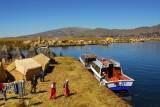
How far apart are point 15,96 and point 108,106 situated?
1064cm

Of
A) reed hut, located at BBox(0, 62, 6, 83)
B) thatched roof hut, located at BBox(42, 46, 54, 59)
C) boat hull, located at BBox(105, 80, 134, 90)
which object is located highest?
thatched roof hut, located at BBox(42, 46, 54, 59)

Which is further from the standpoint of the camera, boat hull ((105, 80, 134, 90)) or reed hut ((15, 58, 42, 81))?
reed hut ((15, 58, 42, 81))

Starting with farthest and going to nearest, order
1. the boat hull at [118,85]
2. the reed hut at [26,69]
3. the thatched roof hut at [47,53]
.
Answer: the thatched roof hut at [47,53] → the reed hut at [26,69] → the boat hull at [118,85]

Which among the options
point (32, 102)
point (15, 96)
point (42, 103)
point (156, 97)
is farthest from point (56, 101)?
point (156, 97)

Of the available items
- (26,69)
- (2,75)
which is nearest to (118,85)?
(26,69)

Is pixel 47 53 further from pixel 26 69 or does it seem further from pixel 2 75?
pixel 2 75

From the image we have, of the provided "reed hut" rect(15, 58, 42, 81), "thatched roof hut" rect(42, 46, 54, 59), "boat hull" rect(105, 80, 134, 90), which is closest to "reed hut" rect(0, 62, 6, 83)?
"reed hut" rect(15, 58, 42, 81)

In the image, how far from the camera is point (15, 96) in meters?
14.7

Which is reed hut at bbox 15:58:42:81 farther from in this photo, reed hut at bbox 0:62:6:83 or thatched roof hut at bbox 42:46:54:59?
thatched roof hut at bbox 42:46:54:59

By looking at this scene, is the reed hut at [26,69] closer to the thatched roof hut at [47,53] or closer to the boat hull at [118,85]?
the boat hull at [118,85]

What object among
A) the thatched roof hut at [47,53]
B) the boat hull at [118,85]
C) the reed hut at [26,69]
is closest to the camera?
the boat hull at [118,85]

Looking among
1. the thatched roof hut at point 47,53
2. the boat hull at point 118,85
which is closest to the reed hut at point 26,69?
the boat hull at point 118,85

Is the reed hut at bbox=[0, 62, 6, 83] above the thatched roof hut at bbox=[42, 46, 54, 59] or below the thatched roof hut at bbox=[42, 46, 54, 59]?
below

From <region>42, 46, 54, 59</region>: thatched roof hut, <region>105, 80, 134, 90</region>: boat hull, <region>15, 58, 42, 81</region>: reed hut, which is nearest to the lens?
<region>105, 80, 134, 90</region>: boat hull
